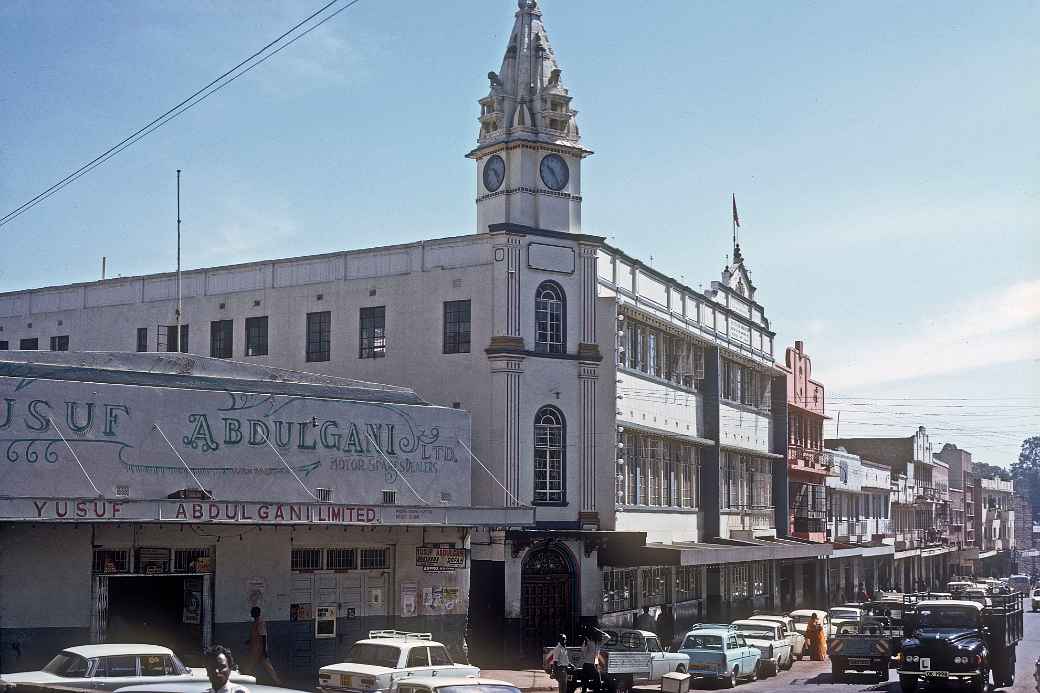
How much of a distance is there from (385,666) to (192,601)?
7448mm

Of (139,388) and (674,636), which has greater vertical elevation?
(139,388)

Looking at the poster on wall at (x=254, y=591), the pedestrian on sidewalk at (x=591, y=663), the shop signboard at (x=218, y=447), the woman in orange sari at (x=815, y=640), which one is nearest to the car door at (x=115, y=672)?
the shop signboard at (x=218, y=447)

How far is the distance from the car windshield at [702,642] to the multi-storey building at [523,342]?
6038mm

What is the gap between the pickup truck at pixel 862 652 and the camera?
33.7 meters

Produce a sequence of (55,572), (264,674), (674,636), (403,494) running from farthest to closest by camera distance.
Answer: (674,636)
(403,494)
(264,674)
(55,572)

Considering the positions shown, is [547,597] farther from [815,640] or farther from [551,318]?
[815,640]

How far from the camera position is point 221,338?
45.1 m

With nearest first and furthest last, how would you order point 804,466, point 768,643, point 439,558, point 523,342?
point 439,558 → point 768,643 → point 523,342 → point 804,466

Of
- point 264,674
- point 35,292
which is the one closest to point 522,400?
point 264,674

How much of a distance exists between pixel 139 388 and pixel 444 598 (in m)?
10.5

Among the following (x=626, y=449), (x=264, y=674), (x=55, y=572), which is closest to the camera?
→ (x=55, y=572)

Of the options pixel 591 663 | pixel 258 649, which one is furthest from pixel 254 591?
pixel 591 663

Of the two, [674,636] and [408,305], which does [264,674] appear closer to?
[408,305]

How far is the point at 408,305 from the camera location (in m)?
41.3
